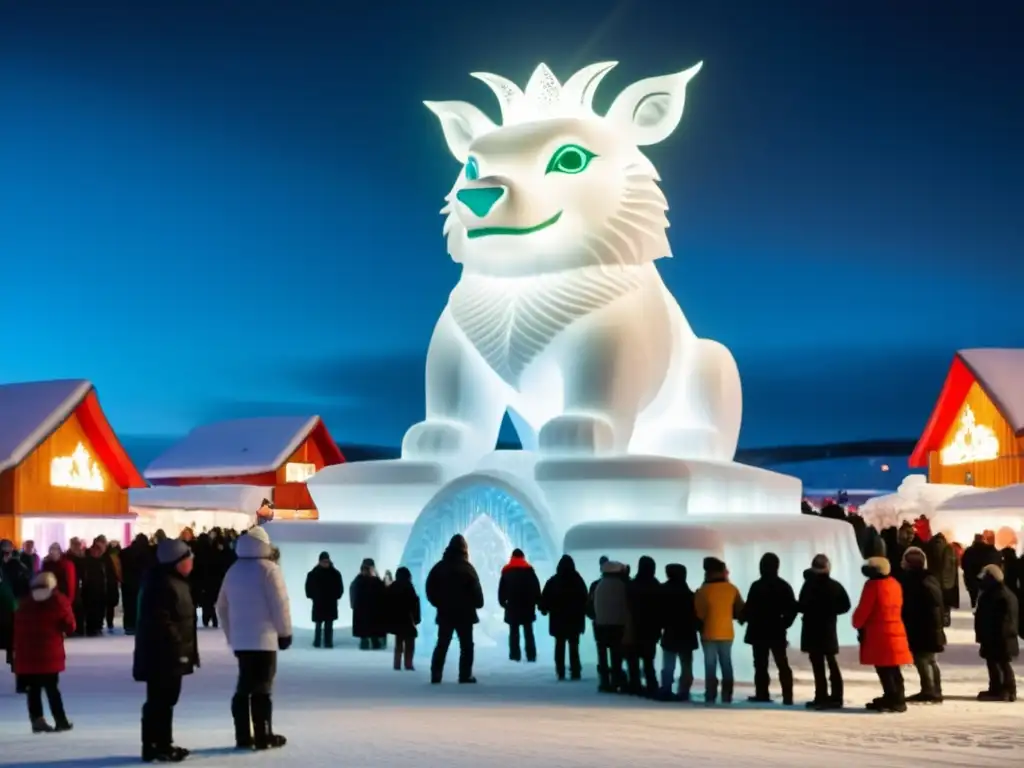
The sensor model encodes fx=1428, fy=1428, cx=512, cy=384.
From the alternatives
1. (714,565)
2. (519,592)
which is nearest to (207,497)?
(519,592)

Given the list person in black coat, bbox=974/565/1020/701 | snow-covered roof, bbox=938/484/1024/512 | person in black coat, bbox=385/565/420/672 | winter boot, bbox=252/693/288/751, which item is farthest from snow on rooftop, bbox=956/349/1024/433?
winter boot, bbox=252/693/288/751

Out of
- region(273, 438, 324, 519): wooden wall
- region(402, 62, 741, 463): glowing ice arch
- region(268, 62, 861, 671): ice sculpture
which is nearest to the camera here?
region(268, 62, 861, 671): ice sculpture

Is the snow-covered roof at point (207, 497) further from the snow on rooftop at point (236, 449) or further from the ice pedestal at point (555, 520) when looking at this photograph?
the ice pedestal at point (555, 520)

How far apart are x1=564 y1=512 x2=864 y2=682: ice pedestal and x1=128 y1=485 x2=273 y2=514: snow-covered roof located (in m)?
23.6

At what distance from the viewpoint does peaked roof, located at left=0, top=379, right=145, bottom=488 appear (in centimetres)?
2746

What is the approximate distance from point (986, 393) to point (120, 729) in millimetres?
30752

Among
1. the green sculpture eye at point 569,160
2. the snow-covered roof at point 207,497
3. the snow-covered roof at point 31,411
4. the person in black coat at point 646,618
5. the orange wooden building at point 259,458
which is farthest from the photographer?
the orange wooden building at point 259,458

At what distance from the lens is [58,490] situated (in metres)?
28.9

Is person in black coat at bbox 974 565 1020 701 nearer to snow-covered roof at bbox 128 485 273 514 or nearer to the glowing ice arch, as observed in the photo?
the glowing ice arch

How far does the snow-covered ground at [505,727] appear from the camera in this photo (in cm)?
835

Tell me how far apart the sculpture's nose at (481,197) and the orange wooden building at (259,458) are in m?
26.9

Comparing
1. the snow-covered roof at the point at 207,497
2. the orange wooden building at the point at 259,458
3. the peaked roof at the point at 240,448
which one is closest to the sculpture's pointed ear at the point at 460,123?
the snow-covered roof at the point at 207,497

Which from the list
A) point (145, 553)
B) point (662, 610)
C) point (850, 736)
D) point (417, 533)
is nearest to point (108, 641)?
point (145, 553)

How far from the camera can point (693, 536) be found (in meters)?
13.9
